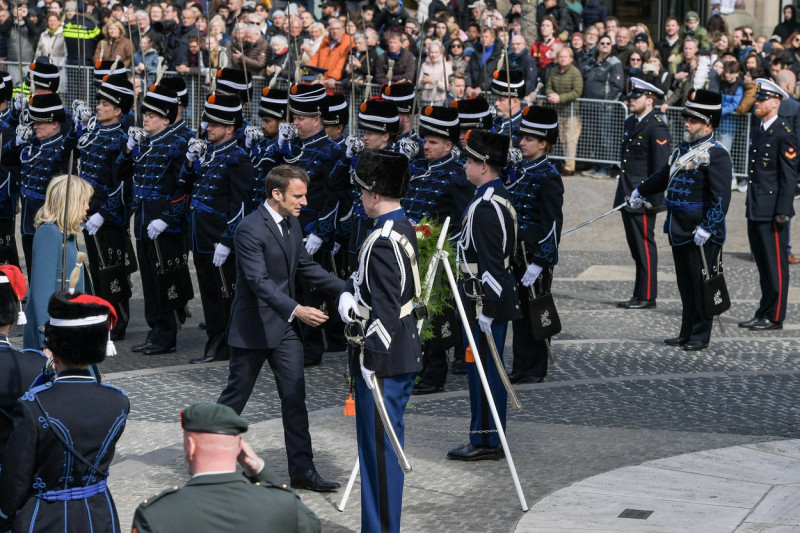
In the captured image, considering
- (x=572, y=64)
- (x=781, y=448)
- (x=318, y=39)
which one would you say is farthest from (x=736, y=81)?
(x=781, y=448)

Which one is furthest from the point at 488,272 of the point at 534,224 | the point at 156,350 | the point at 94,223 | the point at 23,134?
the point at 23,134

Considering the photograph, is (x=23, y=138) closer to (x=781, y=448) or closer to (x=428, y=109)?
(x=428, y=109)

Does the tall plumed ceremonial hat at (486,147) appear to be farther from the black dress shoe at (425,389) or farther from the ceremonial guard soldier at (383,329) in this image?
the black dress shoe at (425,389)

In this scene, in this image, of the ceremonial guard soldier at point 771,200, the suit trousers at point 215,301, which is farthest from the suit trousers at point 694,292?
the suit trousers at point 215,301

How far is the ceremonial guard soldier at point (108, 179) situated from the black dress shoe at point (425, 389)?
9.81ft

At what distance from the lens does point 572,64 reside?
18.7 m

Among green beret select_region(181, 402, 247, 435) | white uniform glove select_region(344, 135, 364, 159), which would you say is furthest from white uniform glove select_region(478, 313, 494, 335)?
green beret select_region(181, 402, 247, 435)

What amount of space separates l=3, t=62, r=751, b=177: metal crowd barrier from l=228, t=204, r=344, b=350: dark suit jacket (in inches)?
423

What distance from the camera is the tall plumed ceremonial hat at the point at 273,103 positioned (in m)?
11.4

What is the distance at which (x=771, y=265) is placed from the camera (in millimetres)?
12047

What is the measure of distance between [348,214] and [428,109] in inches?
52.0

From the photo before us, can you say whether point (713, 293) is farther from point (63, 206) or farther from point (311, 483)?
point (63, 206)

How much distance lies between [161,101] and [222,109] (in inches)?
28.4

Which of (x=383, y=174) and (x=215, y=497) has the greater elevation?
(x=383, y=174)
